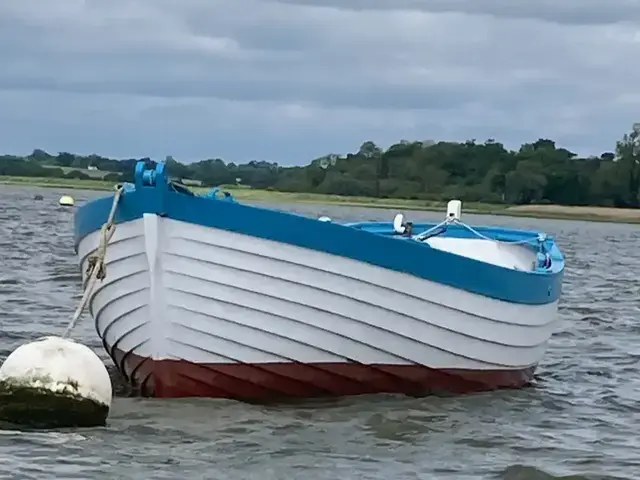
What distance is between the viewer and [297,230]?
11.3m

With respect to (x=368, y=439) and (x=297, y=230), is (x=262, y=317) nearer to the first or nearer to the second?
(x=297, y=230)

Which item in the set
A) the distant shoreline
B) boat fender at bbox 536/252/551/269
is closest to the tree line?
the distant shoreline

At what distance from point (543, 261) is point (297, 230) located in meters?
5.31

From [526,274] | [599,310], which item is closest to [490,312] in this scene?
[526,274]

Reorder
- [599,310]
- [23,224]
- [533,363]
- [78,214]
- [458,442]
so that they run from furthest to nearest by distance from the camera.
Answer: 1. [23,224]
2. [599,310]
3. [533,363]
4. [78,214]
5. [458,442]

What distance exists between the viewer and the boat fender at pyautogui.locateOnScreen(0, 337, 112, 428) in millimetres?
10273

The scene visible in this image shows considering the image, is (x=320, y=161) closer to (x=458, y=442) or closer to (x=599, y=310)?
(x=599, y=310)

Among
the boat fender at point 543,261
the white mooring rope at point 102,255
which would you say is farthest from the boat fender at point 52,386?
the boat fender at point 543,261

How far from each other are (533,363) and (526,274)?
158 centimetres

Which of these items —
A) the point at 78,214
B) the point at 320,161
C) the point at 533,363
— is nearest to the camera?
the point at 78,214

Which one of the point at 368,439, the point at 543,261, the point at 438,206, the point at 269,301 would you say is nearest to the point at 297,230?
the point at 269,301

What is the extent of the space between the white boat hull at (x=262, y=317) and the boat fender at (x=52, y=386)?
1.12 meters

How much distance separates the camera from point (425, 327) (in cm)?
1212

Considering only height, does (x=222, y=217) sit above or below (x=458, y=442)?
above
